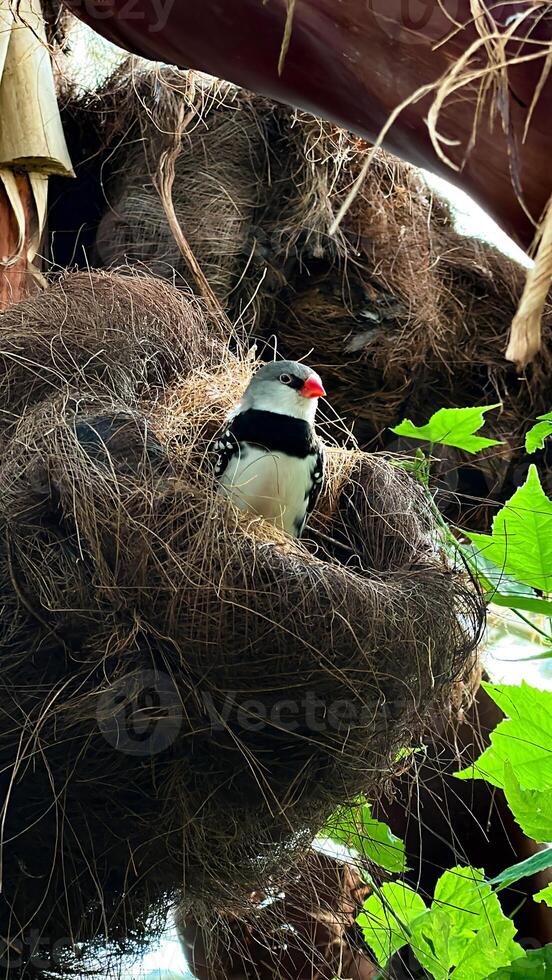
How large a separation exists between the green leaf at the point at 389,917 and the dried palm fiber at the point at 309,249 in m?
0.63

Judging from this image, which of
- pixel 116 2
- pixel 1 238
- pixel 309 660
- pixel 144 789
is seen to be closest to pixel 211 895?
pixel 144 789

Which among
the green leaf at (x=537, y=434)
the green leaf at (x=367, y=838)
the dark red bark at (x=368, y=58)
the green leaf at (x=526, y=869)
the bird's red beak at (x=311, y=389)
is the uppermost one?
the dark red bark at (x=368, y=58)

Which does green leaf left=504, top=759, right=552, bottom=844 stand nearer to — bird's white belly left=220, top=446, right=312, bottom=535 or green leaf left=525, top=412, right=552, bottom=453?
green leaf left=525, top=412, right=552, bottom=453

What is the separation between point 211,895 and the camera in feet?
3.32

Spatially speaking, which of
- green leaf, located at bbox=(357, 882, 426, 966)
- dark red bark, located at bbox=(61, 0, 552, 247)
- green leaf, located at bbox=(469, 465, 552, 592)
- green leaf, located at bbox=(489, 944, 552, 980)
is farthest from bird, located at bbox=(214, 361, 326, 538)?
dark red bark, located at bbox=(61, 0, 552, 247)

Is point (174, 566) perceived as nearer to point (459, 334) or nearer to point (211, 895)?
point (211, 895)

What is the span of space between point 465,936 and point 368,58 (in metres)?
0.78

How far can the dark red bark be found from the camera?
20.0 inches

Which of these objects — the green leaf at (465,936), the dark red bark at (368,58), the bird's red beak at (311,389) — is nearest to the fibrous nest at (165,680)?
the green leaf at (465,936)

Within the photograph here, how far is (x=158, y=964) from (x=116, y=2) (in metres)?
0.88

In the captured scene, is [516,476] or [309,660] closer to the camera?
[309,660]

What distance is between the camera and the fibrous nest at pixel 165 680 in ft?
3.02

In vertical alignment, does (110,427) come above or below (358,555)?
above

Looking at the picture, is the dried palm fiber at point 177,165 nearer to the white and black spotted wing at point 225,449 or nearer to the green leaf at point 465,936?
the white and black spotted wing at point 225,449
